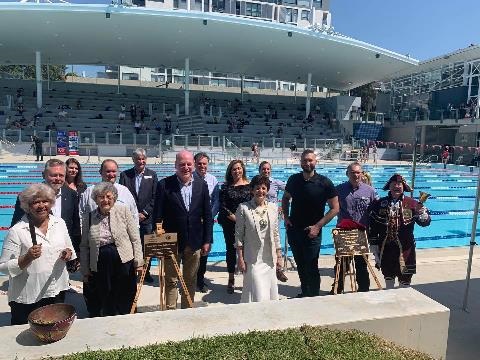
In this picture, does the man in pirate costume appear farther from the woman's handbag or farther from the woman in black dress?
the woman in black dress

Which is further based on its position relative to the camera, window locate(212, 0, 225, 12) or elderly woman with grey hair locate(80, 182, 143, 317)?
window locate(212, 0, 225, 12)

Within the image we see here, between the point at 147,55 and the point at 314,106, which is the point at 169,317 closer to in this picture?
the point at 147,55

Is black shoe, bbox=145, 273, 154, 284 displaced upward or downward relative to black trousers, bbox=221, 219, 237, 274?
downward

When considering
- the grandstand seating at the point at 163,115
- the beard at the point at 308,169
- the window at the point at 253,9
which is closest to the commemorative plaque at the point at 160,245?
the beard at the point at 308,169

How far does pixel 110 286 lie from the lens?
3412 mm

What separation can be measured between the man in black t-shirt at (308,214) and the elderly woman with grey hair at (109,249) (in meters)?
1.68

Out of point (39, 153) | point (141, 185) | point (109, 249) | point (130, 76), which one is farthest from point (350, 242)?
point (130, 76)

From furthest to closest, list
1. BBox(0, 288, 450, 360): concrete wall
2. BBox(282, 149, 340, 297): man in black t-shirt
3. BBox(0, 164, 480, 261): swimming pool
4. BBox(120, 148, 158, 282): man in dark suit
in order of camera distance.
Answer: BBox(0, 164, 480, 261): swimming pool, BBox(120, 148, 158, 282): man in dark suit, BBox(282, 149, 340, 297): man in black t-shirt, BBox(0, 288, 450, 360): concrete wall

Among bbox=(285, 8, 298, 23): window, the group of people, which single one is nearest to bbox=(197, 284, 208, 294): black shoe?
the group of people

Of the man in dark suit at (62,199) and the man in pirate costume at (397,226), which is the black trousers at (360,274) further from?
the man in dark suit at (62,199)

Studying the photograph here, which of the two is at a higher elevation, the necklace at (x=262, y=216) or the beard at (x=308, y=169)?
the beard at (x=308, y=169)

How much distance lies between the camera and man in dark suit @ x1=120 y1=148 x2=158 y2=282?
4688 millimetres

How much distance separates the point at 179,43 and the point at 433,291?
89.9ft

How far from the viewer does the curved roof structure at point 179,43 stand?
2398cm
